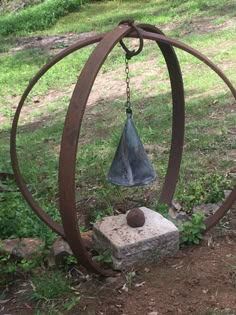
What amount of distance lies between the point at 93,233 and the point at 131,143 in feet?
2.13

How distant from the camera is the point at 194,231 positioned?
3.88 metres

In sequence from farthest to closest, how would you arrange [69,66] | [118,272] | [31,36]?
[31,36] → [69,66] → [118,272]

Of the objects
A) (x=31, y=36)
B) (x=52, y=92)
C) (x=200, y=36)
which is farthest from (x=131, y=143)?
(x=31, y=36)

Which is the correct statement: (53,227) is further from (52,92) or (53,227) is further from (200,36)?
(200,36)

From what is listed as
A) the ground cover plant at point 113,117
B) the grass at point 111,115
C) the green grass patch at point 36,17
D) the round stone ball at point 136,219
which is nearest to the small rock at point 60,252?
the ground cover plant at point 113,117

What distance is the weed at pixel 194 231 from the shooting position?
12.7 ft

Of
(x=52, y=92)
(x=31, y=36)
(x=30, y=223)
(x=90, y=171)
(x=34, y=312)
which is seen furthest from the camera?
(x=31, y=36)

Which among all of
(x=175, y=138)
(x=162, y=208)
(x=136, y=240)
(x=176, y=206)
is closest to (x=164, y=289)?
(x=136, y=240)

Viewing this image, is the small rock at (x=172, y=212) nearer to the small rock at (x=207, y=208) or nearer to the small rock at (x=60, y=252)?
the small rock at (x=207, y=208)

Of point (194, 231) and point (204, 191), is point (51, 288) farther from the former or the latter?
point (204, 191)

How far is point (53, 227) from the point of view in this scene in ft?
12.1

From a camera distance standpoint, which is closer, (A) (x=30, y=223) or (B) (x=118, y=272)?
(B) (x=118, y=272)

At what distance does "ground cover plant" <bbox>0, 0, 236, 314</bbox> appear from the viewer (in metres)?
4.59

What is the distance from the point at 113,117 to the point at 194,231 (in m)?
3.36
